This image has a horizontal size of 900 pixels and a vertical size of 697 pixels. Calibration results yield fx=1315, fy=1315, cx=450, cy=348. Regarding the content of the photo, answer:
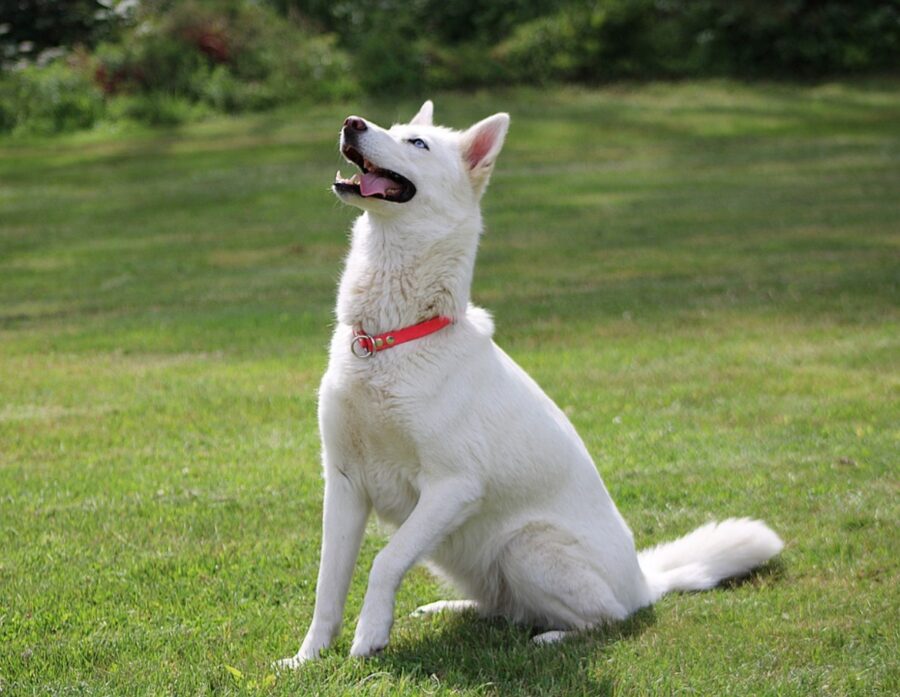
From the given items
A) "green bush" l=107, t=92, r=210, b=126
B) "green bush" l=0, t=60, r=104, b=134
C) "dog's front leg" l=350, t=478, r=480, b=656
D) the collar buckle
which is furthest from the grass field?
"green bush" l=107, t=92, r=210, b=126

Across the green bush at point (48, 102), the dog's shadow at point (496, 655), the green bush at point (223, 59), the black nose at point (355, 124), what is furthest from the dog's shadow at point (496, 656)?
the green bush at point (223, 59)

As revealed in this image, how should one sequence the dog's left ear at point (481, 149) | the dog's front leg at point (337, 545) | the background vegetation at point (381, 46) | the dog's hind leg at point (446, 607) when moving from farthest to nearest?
1. the background vegetation at point (381, 46)
2. the dog's hind leg at point (446, 607)
3. the dog's left ear at point (481, 149)
4. the dog's front leg at point (337, 545)

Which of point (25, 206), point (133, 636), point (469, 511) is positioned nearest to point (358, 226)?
point (469, 511)

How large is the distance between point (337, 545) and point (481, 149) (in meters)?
1.54

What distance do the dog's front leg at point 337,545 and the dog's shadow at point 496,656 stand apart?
26 centimetres

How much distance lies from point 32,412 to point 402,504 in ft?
14.5

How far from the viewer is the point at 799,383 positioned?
862 cm

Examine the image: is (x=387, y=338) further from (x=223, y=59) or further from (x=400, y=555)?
(x=223, y=59)

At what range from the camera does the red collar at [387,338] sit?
14.9 ft

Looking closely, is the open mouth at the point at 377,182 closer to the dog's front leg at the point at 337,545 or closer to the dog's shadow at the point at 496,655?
the dog's front leg at the point at 337,545

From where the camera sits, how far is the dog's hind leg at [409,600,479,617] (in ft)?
16.4

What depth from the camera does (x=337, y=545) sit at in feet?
15.0

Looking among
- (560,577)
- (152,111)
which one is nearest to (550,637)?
(560,577)

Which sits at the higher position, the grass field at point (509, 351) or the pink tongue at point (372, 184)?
the pink tongue at point (372, 184)
